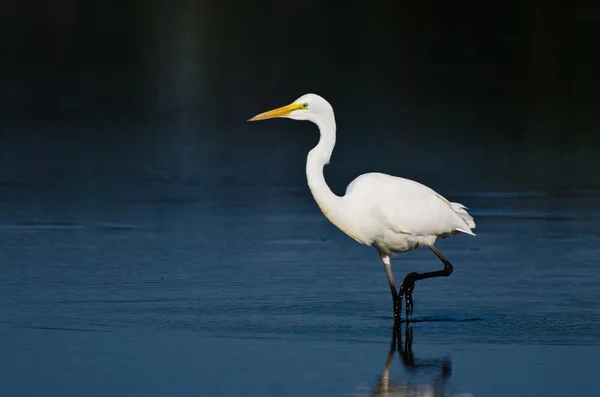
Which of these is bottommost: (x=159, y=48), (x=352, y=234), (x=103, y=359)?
(x=103, y=359)

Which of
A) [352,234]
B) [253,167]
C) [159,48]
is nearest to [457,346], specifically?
[352,234]

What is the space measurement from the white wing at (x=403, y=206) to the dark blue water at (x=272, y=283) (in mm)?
518

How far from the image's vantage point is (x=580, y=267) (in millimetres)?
10492

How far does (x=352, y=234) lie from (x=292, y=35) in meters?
20.4

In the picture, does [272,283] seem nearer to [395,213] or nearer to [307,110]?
[395,213]

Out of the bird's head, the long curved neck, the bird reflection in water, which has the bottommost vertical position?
the bird reflection in water

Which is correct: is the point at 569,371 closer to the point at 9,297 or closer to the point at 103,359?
the point at 103,359

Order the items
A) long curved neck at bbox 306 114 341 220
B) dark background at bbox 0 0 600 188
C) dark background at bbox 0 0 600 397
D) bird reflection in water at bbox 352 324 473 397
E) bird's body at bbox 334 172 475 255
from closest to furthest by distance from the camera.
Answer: bird reflection in water at bbox 352 324 473 397, dark background at bbox 0 0 600 397, long curved neck at bbox 306 114 341 220, bird's body at bbox 334 172 475 255, dark background at bbox 0 0 600 188

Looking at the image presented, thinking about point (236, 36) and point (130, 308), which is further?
point (236, 36)

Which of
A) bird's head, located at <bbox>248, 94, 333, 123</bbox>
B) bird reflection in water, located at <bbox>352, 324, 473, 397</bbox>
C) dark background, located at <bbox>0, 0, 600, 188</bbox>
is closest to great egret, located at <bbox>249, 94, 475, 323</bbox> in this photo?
bird's head, located at <bbox>248, 94, 333, 123</bbox>

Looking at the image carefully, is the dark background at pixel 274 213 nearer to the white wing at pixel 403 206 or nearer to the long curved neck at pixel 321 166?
the white wing at pixel 403 206

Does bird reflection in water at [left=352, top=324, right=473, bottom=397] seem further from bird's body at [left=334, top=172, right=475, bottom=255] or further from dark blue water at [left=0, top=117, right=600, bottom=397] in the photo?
bird's body at [left=334, top=172, right=475, bottom=255]

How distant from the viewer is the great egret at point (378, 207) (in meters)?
9.22

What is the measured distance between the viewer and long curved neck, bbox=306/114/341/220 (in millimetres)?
9156
